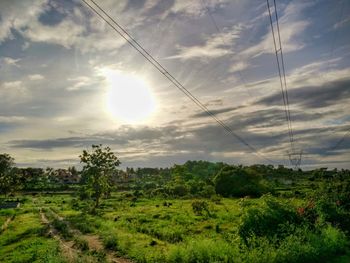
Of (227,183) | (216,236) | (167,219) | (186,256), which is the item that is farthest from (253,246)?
(227,183)

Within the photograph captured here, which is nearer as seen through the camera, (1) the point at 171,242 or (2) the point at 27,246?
(1) the point at 171,242

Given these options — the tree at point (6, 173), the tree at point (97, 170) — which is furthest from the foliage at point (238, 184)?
the tree at point (6, 173)

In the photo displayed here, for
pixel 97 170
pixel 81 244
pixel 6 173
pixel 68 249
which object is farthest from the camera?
pixel 6 173

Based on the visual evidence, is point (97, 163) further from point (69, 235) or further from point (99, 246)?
point (99, 246)

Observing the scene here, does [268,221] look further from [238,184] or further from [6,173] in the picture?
[6,173]

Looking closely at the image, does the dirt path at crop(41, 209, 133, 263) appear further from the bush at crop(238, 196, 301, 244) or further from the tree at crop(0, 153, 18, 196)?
the tree at crop(0, 153, 18, 196)

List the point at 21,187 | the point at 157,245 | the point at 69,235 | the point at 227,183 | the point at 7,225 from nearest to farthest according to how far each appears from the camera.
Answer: the point at 157,245 → the point at 69,235 → the point at 7,225 → the point at 227,183 → the point at 21,187

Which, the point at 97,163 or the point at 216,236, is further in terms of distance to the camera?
the point at 97,163

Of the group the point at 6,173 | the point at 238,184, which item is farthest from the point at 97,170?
the point at 6,173

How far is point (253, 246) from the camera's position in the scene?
72.0 feet

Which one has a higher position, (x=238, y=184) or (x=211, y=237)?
(x=238, y=184)

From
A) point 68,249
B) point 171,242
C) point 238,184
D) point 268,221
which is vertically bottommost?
point 68,249

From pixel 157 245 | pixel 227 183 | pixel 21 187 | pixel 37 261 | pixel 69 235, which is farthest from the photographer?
pixel 21 187

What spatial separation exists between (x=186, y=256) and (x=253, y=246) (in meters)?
4.47
